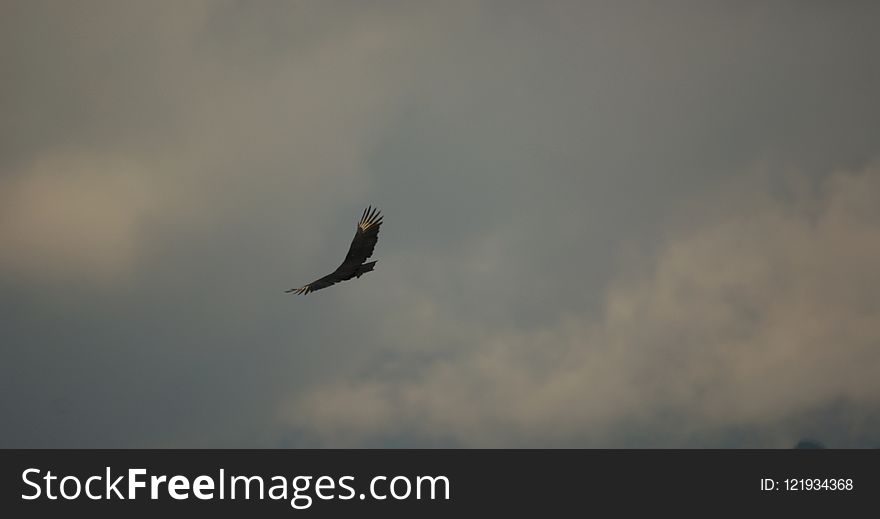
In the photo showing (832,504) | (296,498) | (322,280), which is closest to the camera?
(322,280)

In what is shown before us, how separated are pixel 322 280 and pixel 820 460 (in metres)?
94.1

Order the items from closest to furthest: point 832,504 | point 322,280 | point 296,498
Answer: point 322,280 < point 832,504 < point 296,498

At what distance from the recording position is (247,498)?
491 feet

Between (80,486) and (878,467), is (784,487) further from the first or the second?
(80,486)

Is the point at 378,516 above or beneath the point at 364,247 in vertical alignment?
beneath

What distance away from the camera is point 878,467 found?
526ft

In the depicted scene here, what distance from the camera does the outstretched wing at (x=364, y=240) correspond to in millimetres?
92062

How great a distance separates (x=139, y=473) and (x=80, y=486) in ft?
25.6

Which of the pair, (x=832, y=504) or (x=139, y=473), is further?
(x=139, y=473)

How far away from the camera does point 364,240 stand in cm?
9256

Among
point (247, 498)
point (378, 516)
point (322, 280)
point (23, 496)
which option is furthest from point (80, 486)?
point (322, 280)

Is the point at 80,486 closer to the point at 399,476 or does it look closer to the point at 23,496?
the point at 23,496

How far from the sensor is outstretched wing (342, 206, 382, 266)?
92062 mm

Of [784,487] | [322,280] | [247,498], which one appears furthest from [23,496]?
[784,487]
